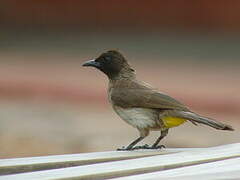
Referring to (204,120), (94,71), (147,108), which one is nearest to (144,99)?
(147,108)

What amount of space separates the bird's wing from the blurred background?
10.7ft

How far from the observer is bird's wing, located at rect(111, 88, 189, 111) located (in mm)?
3809

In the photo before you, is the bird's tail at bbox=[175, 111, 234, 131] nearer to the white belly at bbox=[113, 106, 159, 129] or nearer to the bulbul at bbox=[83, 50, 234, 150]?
the bulbul at bbox=[83, 50, 234, 150]

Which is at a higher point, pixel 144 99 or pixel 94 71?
pixel 94 71

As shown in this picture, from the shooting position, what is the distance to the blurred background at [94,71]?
7.83 metres

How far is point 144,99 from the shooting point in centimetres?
387

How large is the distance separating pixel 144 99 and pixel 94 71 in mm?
6574

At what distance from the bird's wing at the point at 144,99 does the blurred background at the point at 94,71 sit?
10.7 feet

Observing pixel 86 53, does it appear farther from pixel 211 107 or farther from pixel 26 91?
pixel 211 107

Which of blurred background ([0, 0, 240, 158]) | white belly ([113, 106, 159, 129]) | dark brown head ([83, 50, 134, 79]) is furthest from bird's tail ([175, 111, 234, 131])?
blurred background ([0, 0, 240, 158])

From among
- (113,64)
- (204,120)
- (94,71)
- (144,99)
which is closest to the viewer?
(204,120)

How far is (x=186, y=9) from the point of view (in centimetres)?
995

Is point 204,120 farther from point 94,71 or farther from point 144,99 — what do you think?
point 94,71

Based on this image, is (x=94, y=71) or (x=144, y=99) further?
(x=94, y=71)
